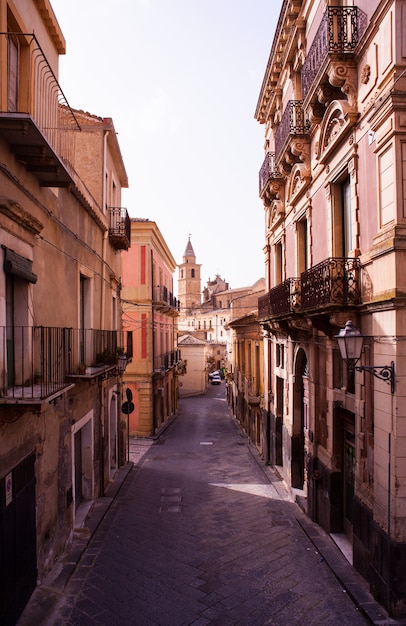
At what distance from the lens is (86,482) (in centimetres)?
1270

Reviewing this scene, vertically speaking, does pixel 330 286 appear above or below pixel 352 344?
→ above

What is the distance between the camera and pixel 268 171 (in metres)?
16.9

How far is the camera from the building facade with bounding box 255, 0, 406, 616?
7.45 metres

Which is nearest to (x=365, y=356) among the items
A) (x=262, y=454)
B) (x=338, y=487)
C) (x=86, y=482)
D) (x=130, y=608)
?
(x=338, y=487)

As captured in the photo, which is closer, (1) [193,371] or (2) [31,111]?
(2) [31,111]

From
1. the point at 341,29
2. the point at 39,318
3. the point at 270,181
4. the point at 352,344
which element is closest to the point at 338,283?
the point at 352,344

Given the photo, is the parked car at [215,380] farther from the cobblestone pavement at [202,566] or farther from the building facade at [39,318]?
the building facade at [39,318]

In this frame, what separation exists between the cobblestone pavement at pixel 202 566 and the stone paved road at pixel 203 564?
2 cm

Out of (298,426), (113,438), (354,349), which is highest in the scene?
(354,349)

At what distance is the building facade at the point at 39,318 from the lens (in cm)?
658

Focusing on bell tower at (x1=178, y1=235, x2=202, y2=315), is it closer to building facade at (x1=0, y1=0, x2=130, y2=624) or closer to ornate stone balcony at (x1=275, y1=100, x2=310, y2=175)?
ornate stone balcony at (x1=275, y1=100, x2=310, y2=175)

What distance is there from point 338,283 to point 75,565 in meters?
6.93

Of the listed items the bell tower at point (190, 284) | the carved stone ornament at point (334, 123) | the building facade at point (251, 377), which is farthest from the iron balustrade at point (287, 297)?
the bell tower at point (190, 284)

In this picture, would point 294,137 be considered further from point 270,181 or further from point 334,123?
point 270,181
